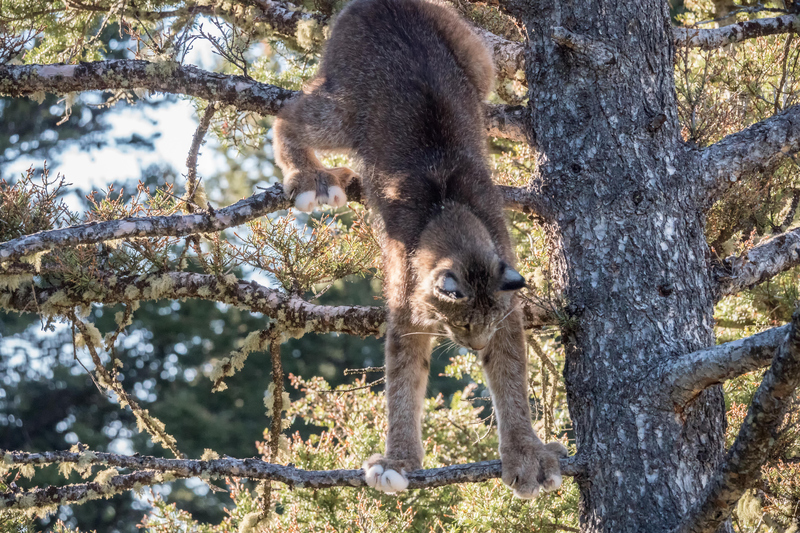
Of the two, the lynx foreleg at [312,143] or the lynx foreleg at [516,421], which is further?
the lynx foreleg at [312,143]

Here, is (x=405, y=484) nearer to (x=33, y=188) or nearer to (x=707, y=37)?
(x=33, y=188)

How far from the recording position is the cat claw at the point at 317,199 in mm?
4559

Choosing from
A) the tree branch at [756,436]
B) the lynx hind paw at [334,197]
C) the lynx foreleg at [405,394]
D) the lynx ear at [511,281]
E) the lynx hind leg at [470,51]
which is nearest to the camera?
the tree branch at [756,436]

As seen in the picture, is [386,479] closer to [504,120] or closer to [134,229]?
[134,229]

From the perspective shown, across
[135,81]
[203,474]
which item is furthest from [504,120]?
[203,474]

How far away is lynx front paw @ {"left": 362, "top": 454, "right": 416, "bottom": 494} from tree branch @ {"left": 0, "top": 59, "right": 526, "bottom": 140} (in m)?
2.15

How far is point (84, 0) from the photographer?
5574 mm

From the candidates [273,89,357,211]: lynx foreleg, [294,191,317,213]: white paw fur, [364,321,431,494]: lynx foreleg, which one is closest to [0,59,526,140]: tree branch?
[273,89,357,211]: lynx foreleg

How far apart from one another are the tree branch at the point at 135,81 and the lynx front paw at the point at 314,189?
0.65m

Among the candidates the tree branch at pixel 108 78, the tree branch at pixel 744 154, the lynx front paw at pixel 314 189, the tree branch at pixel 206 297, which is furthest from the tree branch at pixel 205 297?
the tree branch at pixel 744 154

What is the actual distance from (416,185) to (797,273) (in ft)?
10.1

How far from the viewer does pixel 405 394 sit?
168 inches

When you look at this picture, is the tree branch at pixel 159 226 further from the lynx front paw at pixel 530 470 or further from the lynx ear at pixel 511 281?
the lynx front paw at pixel 530 470

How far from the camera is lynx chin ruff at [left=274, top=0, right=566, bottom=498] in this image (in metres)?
3.92
